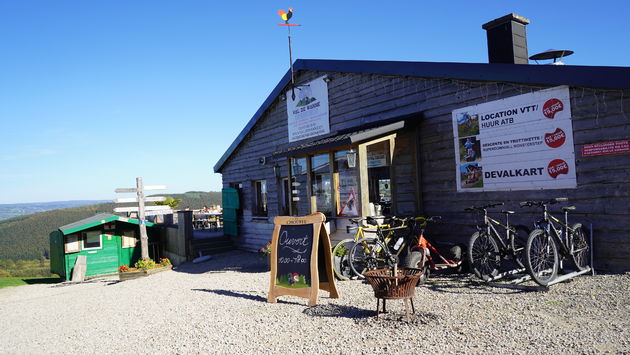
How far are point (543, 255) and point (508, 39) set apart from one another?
4.73 m

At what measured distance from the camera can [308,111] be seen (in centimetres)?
1209

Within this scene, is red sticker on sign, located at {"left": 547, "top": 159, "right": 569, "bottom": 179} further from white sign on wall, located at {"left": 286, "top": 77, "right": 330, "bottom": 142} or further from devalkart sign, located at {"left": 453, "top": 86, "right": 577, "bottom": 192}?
white sign on wall, located at {"left": 286, "top": 77, "right": 330, "bottom": 142}

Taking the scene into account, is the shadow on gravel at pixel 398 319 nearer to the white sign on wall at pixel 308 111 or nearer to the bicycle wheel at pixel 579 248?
the bicycle wheel at pixel 579 248

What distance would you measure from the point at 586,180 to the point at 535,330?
327 centimetres

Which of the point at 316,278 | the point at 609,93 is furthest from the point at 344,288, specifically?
the point at 609,93

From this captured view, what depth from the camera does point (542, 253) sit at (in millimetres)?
5703

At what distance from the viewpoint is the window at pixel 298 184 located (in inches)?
390

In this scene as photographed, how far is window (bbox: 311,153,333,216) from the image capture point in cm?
889

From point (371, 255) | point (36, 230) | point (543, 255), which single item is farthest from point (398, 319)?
point (36, 230)

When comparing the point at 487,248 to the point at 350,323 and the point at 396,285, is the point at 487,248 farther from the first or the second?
the point at 350,323

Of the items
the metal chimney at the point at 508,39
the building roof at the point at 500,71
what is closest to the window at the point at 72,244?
the building roof at the point at 500,71

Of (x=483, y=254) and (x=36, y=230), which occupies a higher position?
(x=483, y=254)

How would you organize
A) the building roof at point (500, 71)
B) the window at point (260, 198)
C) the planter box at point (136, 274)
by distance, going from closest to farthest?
the building roof at point (500, 71), the planter box at point (136, 274), the window at point (260, 198)

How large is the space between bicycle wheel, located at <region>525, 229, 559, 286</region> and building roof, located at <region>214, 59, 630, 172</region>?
229 cm
